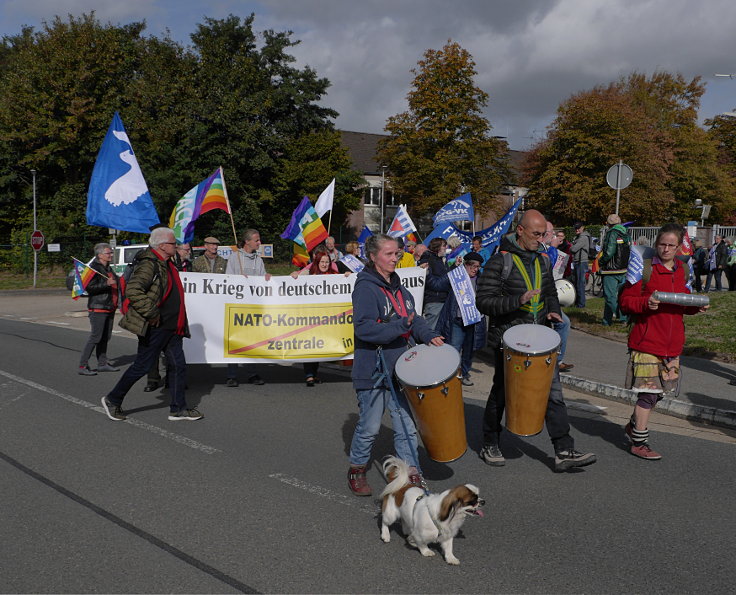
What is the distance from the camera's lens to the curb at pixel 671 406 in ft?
21.8

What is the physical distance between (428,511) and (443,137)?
42.6 m

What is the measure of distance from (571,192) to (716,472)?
3926 centimetres

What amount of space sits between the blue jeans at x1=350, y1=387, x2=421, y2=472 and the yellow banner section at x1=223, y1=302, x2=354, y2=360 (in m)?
3.60

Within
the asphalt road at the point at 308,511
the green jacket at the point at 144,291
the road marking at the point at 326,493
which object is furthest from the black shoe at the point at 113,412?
the road marking at the point at 326,493

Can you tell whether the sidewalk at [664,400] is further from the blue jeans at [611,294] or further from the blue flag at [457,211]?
the blue flag at [457,211]

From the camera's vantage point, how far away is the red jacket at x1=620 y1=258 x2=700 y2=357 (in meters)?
5.40

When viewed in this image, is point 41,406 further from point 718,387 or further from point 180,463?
point 718,387

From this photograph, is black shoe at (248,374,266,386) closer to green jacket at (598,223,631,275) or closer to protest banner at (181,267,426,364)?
protest banner at (181,267,426,364)

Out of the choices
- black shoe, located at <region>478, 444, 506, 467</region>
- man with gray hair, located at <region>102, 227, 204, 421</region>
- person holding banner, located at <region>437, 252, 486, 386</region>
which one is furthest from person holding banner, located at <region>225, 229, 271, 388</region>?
black shoe, located at <region>478, 444, 506, 467</region>

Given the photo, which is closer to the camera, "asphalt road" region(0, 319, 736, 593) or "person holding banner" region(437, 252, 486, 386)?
"asphalt road" region(0, 319, 736, 593)

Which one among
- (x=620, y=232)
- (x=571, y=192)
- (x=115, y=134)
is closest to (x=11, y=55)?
(x=571, y=192)

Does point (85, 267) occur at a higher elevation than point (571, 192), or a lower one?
lower

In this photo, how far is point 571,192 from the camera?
139 ft

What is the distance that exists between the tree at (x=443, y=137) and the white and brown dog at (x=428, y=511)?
40.8m
